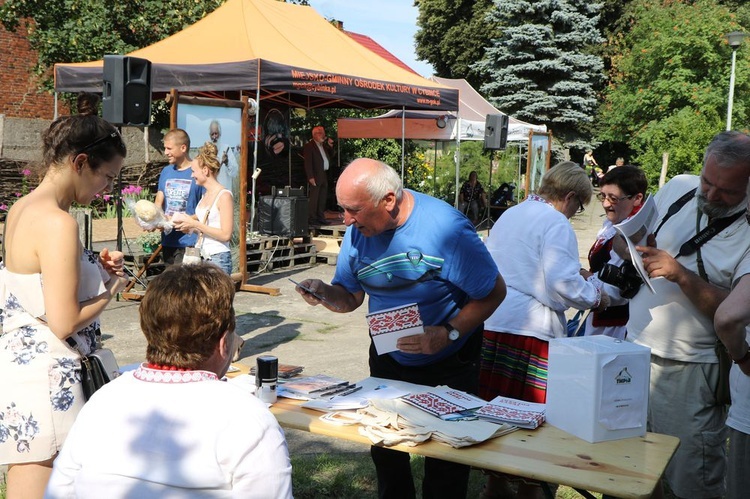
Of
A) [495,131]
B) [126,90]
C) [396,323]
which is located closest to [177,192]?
[126,90]

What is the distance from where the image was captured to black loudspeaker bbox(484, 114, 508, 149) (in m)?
14.4

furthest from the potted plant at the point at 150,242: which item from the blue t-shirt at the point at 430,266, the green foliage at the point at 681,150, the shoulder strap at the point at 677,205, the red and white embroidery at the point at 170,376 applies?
the green foliage at the point at 681,150

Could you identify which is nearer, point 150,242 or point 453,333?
point 453,333

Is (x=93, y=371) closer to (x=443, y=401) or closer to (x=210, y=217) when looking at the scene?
(x=443, y=401)

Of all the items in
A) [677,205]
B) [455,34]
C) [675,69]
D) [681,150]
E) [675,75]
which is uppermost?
[455,34]

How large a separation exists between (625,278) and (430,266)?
0.91 m

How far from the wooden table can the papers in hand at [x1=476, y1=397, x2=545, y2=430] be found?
1.4 inches

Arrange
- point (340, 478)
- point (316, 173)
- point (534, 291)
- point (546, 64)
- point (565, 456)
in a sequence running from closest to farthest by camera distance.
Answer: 1. point (565, 456)
2. point (534, 291)
3. point (340, 478)
4. point (316, 173)
5. point (546, 64)

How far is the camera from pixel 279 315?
8.66 m

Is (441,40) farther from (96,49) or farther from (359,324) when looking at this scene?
(359,324)

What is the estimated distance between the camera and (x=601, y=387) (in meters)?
2.57

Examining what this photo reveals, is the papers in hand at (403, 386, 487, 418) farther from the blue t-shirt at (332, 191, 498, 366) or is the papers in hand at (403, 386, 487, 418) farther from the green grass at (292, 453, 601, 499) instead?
the green grass at (292, 453, 601, 499)

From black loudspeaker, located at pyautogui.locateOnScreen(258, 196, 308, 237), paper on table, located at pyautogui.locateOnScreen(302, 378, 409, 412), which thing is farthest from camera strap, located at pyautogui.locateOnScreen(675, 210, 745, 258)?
black loudspeaker, located at pyautogui.locateOnScreen(258, 196, 308, 237)

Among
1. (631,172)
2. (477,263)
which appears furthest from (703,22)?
(477,263)
